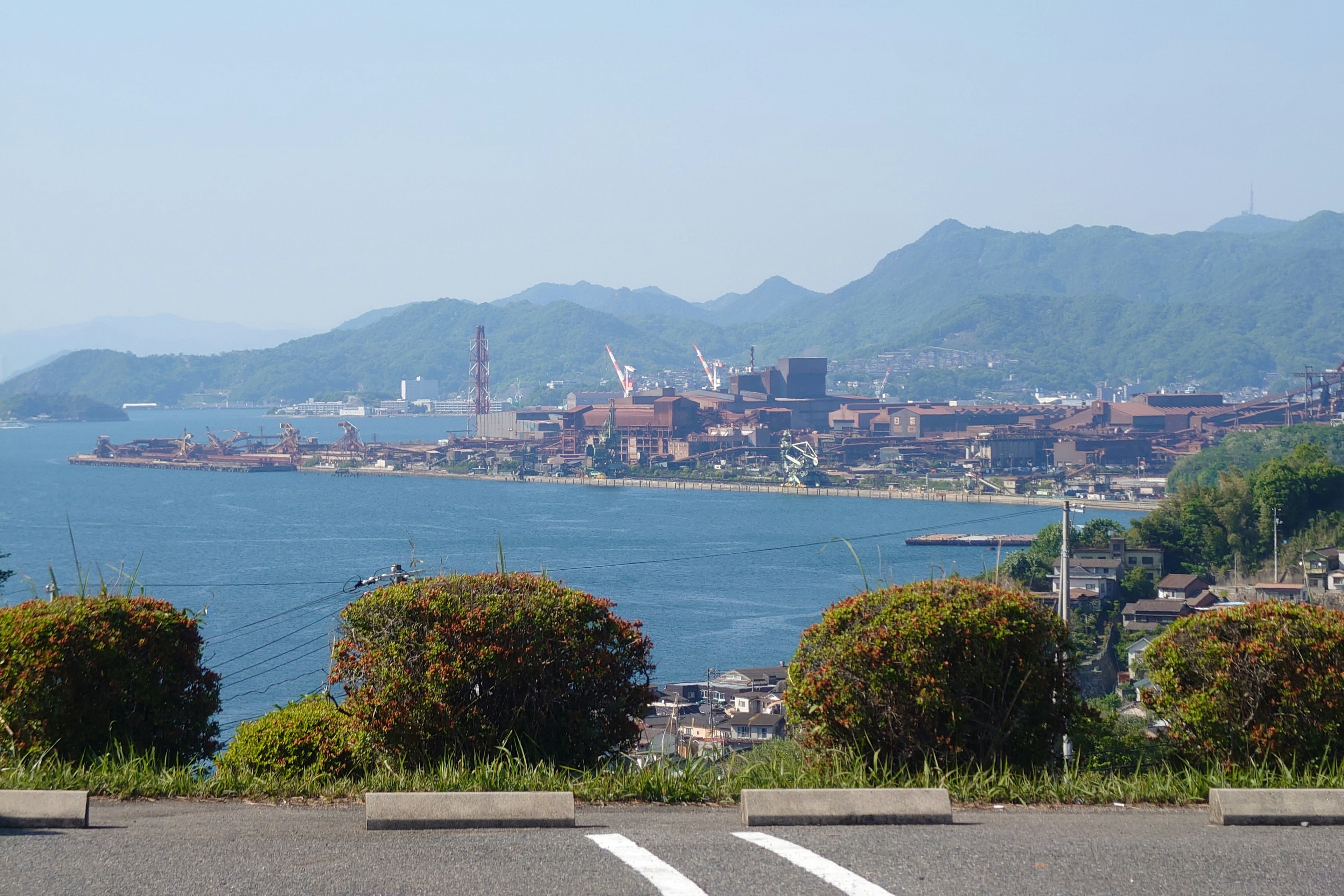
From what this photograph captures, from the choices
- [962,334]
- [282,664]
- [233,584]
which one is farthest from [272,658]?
[962,334]

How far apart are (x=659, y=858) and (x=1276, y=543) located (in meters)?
18.9

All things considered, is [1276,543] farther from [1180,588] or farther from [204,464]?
[204,464]

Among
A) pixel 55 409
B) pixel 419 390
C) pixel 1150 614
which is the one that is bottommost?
pixel 1150 614

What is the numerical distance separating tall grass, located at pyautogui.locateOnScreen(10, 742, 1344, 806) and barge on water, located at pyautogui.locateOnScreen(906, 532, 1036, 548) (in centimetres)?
2672

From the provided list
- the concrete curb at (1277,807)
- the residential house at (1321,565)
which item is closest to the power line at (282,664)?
the residential house at (1321,565)

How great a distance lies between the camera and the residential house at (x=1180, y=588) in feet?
58.3

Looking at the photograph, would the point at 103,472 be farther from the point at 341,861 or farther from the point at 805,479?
the point at 341,861

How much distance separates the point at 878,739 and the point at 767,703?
8.62 m

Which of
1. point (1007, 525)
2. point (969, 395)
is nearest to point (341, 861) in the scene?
point (1007, 525)

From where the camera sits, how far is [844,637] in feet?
8.95

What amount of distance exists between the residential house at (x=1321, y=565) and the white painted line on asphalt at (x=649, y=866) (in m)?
14.5

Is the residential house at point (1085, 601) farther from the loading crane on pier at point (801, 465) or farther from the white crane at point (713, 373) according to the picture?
the white crane at point (713, 373)

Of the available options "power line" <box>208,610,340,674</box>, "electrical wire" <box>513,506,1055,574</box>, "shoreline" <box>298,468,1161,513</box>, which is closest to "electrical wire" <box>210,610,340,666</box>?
"power line" <box>208,610,340,674</box>

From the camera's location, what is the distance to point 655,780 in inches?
106
